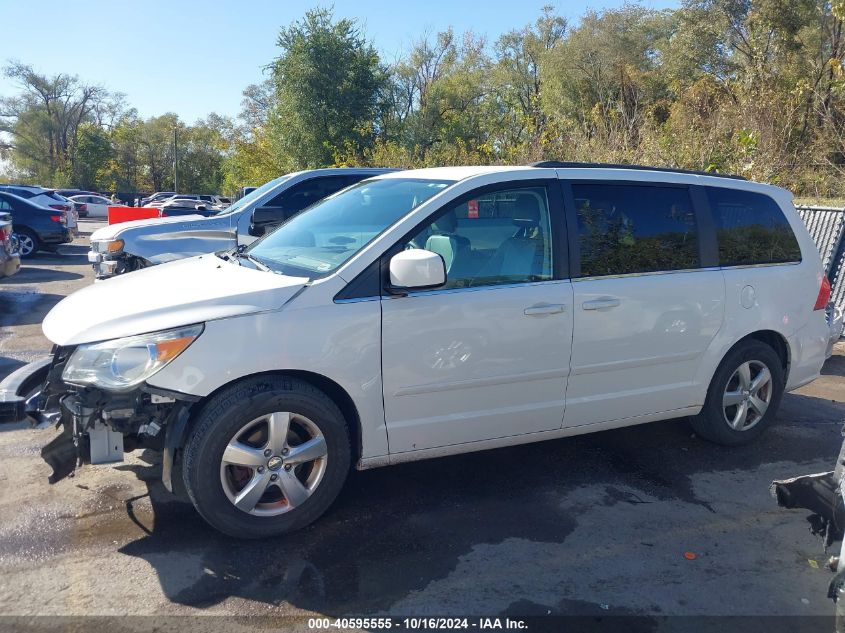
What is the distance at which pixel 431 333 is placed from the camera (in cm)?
371

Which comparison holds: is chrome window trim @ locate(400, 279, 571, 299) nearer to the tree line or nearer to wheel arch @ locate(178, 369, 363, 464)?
wheel arch @ locate(178, 369, 363, 464)

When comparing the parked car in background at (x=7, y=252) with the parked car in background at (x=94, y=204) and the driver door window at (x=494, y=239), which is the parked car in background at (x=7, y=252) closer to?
the driver door window at (x=494, y=239)

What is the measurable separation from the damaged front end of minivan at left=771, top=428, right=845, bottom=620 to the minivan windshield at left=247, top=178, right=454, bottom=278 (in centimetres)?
234

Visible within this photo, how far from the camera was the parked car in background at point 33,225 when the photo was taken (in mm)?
16016

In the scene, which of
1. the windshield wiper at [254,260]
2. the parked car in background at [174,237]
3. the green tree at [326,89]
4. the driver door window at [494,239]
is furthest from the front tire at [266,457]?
the green tree at [326,89]

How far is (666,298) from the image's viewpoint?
441 centimetres

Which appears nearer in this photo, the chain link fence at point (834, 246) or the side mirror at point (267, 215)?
the side mirror at point (267, 215)

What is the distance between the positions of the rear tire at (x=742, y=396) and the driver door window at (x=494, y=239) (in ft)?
5.46

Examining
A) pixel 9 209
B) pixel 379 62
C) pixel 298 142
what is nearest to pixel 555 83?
pixel 379 62

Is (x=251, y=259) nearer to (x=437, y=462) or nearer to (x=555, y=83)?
(x=437, y=462)

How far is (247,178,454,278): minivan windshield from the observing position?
3936 millimetres

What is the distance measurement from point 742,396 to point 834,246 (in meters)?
5.25

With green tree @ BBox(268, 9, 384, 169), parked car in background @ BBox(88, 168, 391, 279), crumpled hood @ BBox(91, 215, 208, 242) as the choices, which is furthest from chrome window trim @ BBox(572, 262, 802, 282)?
green tree @ BBox(268, 9, 384, 169)

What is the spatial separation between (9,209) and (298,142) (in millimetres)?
11490
